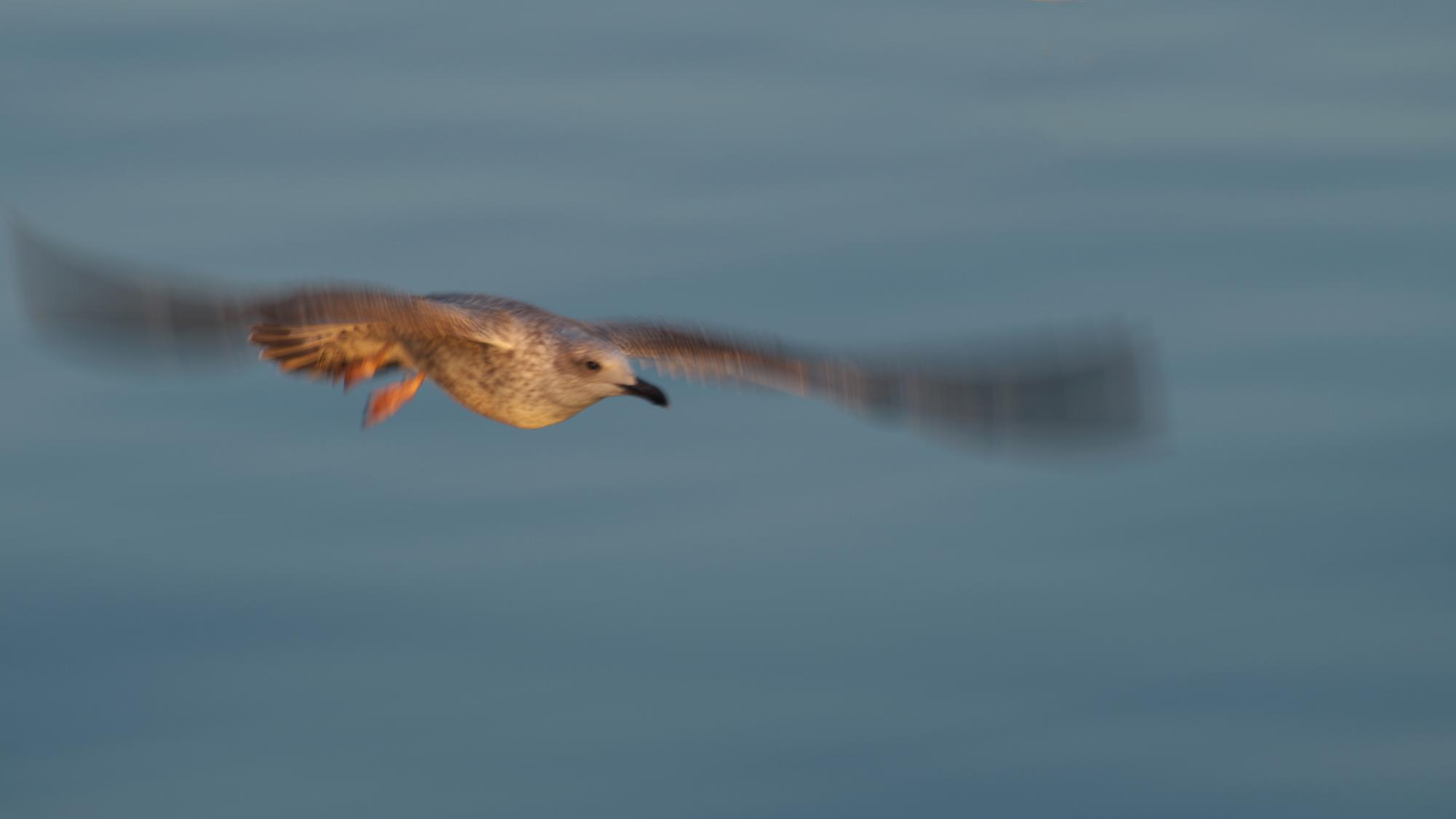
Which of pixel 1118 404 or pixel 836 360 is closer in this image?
pixel 1118 404

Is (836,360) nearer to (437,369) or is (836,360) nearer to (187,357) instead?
(437,369)

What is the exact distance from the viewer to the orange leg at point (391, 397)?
58.2 ft

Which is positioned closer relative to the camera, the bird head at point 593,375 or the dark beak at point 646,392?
the bird head at point 593,375

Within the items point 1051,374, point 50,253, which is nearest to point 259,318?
point 50,253

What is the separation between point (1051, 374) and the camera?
15.6 meters

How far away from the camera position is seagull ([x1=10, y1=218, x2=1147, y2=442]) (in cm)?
1534

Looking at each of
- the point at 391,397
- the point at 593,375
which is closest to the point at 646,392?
the point at 593,375

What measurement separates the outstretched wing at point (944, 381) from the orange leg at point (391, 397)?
5.31 feet

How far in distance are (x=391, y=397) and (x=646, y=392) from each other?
2.24m

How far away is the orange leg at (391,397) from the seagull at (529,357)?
0.5 inches

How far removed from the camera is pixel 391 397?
18.0 metres

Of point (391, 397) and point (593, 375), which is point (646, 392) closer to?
point (593, 375)

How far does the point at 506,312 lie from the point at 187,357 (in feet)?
9.24

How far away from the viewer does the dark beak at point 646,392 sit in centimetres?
1730
